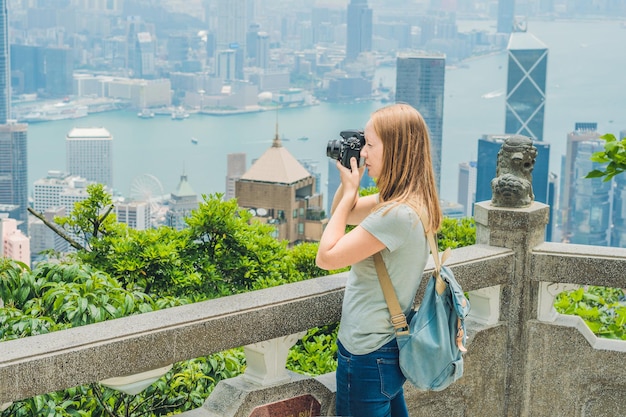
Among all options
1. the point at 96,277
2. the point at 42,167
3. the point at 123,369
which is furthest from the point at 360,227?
the point at 42,167

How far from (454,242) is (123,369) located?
150 inches

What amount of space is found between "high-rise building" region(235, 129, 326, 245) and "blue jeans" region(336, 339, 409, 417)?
38.5 metres

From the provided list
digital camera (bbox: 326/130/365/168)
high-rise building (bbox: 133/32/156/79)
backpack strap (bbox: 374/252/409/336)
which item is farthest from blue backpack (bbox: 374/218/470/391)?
high-rise building (bbox: 133/32/156/79)

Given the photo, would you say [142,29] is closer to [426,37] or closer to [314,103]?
[314,103]

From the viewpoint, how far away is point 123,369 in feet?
6.63

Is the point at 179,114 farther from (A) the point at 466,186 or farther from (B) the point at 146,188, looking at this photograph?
(A) the point at 466,186

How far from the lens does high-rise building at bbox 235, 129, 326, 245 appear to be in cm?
4225

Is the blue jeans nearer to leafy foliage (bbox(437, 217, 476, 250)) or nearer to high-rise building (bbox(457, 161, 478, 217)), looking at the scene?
leafy foliage (bbox(437, 217, 476, 250))

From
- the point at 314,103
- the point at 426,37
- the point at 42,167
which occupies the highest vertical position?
the point at 426,37

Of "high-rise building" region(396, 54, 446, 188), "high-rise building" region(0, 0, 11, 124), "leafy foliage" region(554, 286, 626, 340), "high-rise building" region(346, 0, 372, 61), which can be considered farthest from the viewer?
"high-rise building" region(346, 0, 372, 61)

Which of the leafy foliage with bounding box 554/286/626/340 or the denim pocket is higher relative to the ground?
the denim pocket

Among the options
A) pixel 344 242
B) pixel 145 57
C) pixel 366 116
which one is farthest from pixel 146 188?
pixel 344 242

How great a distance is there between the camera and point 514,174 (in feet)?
9.78

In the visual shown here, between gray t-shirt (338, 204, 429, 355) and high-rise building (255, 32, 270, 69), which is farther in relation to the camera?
high-rise building (255, 32, 270, 69)
